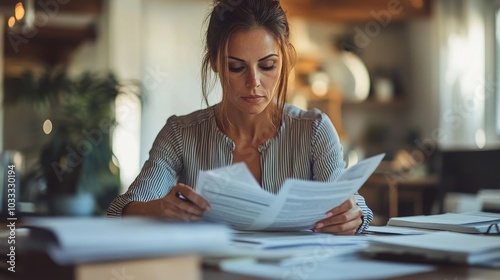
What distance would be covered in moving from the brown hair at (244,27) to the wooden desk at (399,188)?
12.3ft

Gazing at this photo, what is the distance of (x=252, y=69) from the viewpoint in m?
1.55

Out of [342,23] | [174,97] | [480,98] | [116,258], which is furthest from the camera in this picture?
[342,23]

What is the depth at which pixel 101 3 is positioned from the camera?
19.5 feet

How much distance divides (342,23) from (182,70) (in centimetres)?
151

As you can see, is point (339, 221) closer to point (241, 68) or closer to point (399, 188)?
point (241, 68)

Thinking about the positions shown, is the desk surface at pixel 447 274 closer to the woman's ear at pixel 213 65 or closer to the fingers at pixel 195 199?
the fingers at pixel 195 199

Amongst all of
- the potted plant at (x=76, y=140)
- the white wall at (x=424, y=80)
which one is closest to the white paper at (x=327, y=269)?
the potted plant at (x=76, y=140)

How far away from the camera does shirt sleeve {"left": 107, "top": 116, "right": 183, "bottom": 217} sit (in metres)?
1.47

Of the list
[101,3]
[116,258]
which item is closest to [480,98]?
[101,3]

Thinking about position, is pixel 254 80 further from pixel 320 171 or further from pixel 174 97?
pixel 174 97

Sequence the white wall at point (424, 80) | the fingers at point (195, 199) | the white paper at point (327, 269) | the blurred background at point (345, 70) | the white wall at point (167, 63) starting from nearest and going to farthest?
the white paper at point (327, 269), the fingers at point (195, 199), the blurred background at point (345, 70), the white wall at point (424, 80), the white wall at point (167, 63)

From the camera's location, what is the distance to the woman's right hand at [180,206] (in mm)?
1127

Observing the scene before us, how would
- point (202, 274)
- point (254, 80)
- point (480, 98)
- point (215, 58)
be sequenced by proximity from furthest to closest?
1. point (480, 98)
2. point (215, 58)
3. point (254, 80)
4. point (202, 274)

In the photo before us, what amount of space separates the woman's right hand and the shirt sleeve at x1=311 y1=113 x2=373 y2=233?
0.47m
